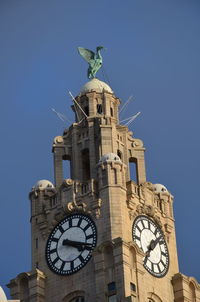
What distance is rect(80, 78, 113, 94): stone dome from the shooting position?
292 ft

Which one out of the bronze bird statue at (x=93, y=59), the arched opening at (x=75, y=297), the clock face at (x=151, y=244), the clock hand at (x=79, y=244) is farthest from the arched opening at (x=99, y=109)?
the arched opening at (x=75, y=297)

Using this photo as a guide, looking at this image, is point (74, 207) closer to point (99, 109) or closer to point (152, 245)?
point (152, 245)

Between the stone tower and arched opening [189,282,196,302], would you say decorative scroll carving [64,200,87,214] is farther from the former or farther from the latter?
arched opening [189,282,196,302]

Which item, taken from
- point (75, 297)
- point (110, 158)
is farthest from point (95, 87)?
point (75, 297)

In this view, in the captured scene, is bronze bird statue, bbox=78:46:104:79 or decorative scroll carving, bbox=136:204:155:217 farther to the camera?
bronze bird statue, bbox=78:46:104:79

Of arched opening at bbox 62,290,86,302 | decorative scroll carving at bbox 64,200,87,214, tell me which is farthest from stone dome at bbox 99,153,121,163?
arched opening at bbox 62,290,86,302

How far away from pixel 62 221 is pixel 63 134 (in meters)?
7.83

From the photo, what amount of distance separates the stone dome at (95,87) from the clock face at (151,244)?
10499 mm

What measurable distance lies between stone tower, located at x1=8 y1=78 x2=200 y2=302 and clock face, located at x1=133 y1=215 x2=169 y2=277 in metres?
0.06

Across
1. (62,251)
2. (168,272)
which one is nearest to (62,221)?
(62,251)

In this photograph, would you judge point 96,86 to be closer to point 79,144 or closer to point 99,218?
point 79,144

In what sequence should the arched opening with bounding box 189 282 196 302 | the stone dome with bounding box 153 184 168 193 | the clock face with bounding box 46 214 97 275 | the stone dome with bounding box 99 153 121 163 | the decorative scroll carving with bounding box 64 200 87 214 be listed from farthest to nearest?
the stone dome with bounding box 153 184 168 193 → the arched opening with bounding box 189 282 196 302 → the stone dome with bounding box 99 153 121 163 → the decorative scroll carving with bounding box 64 200 87 214 → the clock face with bounding box 46 214 97 275

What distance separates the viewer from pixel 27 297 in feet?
266

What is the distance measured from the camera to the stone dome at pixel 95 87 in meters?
88.9
